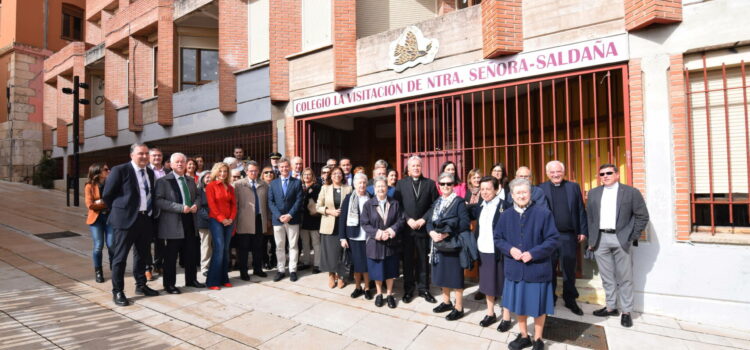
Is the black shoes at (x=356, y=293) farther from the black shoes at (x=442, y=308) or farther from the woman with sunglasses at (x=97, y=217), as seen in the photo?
the woman with sunglasses at (x=97, y=217)

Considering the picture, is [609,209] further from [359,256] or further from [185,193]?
[185,193]

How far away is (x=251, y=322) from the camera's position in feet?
13.5

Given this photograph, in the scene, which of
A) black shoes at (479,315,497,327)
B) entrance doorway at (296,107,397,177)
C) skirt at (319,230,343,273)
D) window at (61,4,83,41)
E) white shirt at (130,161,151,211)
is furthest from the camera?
window at (61,4,83,41)

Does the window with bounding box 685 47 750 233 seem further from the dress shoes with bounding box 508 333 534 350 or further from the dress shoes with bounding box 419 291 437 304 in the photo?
the dress shoes with bounding box 419 291 437 304

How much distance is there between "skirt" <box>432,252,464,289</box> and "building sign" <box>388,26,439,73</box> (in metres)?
3.69

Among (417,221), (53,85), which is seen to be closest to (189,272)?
(417,221)

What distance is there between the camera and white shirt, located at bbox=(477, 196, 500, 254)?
4.07 metres

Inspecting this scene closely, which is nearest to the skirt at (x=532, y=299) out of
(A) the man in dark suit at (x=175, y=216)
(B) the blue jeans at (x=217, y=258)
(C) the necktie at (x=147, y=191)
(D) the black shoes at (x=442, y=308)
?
(D) the black shoes at (x=442, y=308)

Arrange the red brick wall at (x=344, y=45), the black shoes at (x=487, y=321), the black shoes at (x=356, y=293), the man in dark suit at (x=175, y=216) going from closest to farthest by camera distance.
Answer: the black shoes at (x=487, y=321) → the man in dark suit at (x=175, y=216) → the black shoes at (x=356, y=293) → the red brick wall at (x=344, y=45)

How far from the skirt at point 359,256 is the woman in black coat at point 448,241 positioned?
1.03m

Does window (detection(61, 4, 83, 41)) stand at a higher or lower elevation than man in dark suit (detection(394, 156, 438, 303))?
higher

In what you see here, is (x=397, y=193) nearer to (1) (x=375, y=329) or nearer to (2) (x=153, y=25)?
(1) (x=375, y=329)

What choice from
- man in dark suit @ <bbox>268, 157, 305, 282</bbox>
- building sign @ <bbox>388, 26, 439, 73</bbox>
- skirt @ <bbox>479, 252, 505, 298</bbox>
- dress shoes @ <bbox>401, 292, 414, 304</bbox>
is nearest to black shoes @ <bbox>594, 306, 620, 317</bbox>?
skirt @ <bbox>479, 252, 505, 298</bbox>

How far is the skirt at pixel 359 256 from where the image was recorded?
503cm
